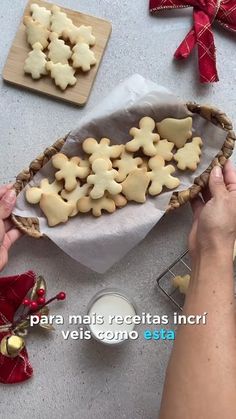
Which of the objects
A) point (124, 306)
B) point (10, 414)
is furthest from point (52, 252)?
point (10, 414)

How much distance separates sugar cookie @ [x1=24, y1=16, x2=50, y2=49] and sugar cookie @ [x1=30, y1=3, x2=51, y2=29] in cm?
1

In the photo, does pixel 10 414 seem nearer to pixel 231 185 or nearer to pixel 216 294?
pixel 216 294

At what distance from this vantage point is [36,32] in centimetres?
99

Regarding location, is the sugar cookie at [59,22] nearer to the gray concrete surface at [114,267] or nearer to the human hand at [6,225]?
the gray concrete surface at [114,267]

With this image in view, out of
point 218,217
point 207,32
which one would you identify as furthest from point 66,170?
point 207,32

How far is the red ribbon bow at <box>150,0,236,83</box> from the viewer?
1001mm

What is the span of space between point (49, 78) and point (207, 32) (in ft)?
0.94

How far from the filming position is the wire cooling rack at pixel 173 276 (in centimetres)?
94

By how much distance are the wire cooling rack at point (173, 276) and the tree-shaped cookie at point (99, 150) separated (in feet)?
0.67

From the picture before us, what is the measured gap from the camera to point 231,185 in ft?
2.92

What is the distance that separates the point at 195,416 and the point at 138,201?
0.34m

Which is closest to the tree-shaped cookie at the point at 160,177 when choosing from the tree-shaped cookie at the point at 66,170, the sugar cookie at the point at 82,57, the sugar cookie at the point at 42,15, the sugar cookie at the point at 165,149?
the sugar cookie at the point at 165,149

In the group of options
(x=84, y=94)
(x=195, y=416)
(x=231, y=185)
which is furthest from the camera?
(x=84, y=94)

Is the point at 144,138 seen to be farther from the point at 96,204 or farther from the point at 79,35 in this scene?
the point at 79,35
